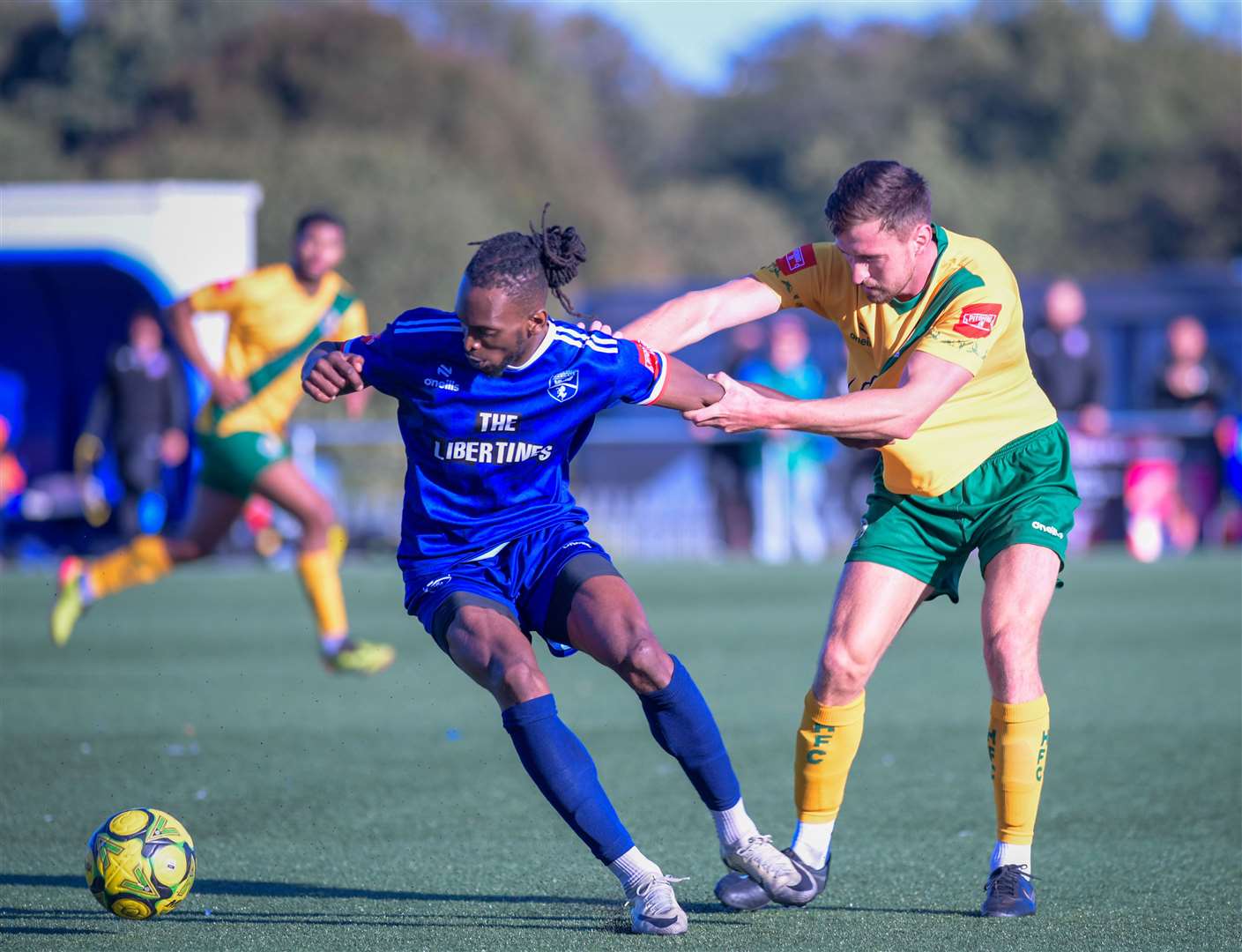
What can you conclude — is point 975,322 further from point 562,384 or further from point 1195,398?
point 1195,398

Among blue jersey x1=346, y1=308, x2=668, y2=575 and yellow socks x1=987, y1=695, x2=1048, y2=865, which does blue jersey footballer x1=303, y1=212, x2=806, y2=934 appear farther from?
yellow socks x1=987, y1=695, x2=1048, y2=865


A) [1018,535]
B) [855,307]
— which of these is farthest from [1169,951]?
[855,307]

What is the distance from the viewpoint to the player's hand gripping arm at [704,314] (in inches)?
199

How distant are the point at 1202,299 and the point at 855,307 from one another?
18.0m

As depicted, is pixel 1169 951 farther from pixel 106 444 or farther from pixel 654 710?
pixel 106 444

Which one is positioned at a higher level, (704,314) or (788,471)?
(704,314)

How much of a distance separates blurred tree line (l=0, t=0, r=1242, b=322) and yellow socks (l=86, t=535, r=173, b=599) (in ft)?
91.5

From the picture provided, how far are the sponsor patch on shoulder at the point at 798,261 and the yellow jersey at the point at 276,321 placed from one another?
168 inches

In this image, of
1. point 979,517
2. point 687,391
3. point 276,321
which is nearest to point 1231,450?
point 276,321

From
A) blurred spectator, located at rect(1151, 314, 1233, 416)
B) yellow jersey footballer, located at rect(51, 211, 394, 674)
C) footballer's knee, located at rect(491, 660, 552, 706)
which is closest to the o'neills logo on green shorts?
footballer's knee, located at rect(491, 660, 552, 706)

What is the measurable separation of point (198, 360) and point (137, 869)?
5.12 metres

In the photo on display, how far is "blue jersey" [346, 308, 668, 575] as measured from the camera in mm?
4656

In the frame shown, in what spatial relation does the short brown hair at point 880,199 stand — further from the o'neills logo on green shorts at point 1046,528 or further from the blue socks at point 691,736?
the blue socks at point 691,736

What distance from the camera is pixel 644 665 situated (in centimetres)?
454
